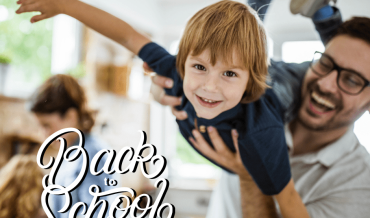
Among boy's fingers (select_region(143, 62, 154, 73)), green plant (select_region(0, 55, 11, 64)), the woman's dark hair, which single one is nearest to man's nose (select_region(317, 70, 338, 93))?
boy's fingers (select_region(143, 62, 154, 73))

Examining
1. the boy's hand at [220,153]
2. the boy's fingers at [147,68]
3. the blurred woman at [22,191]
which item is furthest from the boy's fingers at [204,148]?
the blurred woman at [22,191]

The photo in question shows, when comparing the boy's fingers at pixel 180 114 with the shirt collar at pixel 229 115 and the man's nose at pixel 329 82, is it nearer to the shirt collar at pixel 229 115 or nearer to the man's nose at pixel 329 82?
the shirt collar at pixel 229 115

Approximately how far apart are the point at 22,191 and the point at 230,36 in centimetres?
35

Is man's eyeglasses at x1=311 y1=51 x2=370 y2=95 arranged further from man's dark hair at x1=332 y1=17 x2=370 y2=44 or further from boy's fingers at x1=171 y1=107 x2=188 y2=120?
boy's fingers at x1=171 y1=107 x2=188 y2=120

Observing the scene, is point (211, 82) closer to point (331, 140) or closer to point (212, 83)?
point (212, 83)

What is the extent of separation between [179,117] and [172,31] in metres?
0.20

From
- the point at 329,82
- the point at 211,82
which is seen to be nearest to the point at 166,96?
the point at 211,82

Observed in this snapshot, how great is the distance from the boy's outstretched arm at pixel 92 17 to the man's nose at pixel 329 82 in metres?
0.26

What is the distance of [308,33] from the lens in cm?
44

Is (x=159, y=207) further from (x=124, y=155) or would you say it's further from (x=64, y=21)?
(x=64, y=21)

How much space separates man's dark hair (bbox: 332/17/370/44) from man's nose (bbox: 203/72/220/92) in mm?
234

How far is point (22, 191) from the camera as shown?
37cm

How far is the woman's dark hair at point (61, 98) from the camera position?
370 millimetres

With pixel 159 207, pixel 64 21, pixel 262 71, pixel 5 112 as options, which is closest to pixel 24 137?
pixel 5 112
